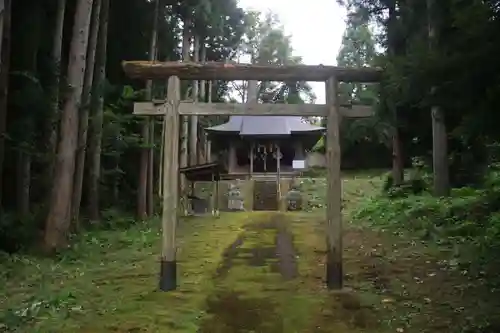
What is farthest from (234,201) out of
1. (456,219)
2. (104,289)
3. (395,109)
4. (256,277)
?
(104,289)

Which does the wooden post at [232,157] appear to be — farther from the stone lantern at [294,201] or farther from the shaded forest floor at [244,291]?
the shaded forest floor at [244,291]

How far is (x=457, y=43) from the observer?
562 centimetres

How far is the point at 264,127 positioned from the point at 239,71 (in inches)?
944

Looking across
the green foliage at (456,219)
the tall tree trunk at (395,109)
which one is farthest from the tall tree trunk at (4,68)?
the tall tree trunk at (395,109)

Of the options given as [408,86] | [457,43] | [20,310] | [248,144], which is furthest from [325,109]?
[248,144]

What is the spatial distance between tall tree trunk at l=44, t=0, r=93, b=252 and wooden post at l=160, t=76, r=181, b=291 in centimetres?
340

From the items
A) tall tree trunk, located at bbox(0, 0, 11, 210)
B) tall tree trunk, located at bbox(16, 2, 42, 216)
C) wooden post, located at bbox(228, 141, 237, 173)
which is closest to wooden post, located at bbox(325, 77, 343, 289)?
tall tree trunk, located at bbox(0, 0, 11, 210)

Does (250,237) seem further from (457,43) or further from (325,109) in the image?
(457,43)

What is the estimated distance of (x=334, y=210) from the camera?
7.12m

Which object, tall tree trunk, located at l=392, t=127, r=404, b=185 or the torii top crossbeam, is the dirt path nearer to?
the torii top crossbeam

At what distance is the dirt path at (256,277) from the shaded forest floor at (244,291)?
16 millimetres

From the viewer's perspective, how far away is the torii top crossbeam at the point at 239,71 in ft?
23.2

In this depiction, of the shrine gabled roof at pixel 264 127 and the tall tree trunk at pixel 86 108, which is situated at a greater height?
the shrine gabled roof at pixel 264 127

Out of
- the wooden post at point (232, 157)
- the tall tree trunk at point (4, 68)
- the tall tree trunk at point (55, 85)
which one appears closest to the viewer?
the tall tree trunk at point (4, 68)
